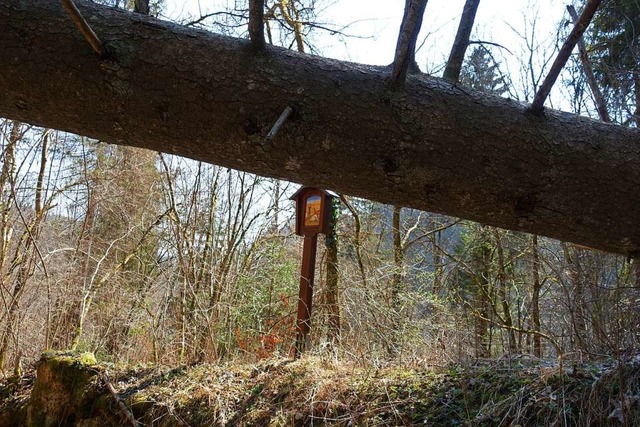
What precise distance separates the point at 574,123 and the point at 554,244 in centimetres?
598

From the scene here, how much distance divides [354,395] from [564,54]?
6.90ft

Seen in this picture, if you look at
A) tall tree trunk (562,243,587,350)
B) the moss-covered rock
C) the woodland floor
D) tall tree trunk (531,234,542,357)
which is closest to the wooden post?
the woodland floor

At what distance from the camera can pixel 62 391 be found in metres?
3.77

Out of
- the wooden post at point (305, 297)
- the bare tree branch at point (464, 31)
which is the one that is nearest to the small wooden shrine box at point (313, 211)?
the wooden post at point (305, 297)

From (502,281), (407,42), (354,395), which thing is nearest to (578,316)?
(354,395)

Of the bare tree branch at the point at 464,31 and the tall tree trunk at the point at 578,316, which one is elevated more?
the bare tree branch at the point at 464,31

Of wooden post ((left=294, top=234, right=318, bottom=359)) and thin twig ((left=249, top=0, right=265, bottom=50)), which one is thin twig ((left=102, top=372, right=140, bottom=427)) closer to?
wooden post ((left=294, top=234, right=318, bottom=359))

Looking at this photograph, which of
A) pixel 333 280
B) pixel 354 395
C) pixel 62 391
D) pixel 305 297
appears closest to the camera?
pixel 354 395

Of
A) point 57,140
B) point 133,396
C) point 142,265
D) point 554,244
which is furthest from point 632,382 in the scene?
point 142,265

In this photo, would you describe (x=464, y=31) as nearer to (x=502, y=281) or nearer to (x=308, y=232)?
(x=308, y=232)

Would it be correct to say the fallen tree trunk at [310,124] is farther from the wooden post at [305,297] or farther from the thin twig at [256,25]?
the wooden post at [305,297]

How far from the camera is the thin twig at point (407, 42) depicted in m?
1.15

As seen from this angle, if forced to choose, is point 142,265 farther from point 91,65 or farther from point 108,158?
point 91,65

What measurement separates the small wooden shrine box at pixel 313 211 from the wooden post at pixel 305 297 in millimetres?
113
